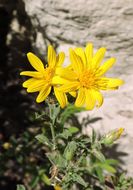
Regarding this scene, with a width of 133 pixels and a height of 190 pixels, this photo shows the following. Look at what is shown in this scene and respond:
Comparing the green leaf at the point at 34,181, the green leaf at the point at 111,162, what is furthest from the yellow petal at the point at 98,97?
the green leaf at the point at 34,181

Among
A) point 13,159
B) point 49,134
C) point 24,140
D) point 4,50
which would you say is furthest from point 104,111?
point 4,50

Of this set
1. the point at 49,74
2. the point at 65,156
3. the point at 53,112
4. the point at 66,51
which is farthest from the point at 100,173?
the point at 49,74

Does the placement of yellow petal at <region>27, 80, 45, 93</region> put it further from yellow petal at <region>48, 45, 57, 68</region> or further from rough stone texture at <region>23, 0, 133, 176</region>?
rough stone texture at <region>23, 0, 133, 176</region>

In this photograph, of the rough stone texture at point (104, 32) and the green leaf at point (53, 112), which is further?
the rough stone texture at point (104, 32)

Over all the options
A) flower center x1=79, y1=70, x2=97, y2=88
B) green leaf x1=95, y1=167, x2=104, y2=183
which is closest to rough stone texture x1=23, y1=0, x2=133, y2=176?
green leaf x1=95, y1=167, x2=104, y2=183

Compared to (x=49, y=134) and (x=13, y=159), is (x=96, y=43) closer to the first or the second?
(x=49, y=134)

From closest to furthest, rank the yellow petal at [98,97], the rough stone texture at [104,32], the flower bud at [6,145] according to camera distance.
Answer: the yellow petal at [98,97], the rough stone texture at [104,32], the flower bud at [6,145]

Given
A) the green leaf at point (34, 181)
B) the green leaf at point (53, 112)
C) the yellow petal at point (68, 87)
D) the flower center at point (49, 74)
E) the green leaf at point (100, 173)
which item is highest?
the flower center at point (49, 74)

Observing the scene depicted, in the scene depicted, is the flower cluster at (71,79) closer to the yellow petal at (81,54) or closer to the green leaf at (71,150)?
the yellow petal at (81,54)

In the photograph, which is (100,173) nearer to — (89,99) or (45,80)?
(89,99)
